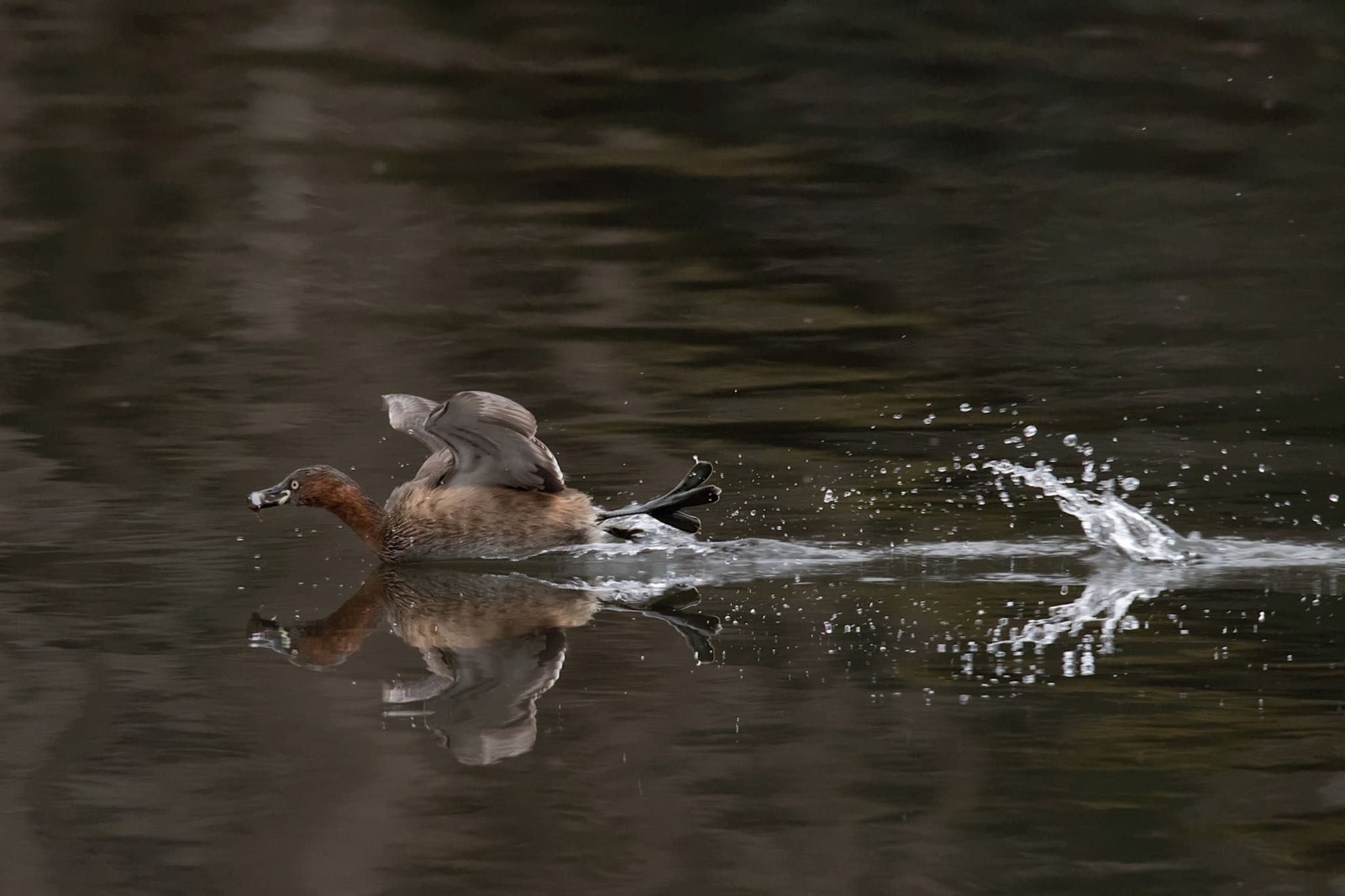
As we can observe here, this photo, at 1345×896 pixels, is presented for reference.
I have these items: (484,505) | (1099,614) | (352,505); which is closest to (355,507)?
(352,505)

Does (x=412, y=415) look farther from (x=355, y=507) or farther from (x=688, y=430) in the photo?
(x=688, y=430)

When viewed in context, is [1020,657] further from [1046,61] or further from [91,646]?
[1046,61]

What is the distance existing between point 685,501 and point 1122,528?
1.75m

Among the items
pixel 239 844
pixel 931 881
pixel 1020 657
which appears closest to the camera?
pixel 931 881

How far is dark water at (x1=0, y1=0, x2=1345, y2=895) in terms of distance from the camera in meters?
5.54

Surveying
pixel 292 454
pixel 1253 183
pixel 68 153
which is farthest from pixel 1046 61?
pixel 292 454

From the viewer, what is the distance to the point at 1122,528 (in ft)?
28.9

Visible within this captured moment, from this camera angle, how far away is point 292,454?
10.5 metres

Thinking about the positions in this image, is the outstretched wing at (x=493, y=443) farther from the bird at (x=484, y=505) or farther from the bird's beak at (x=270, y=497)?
the bird's beak at (x=270, y=497)

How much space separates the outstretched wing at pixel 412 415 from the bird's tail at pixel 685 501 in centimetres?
107

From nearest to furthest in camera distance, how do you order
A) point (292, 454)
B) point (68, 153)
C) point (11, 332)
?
1. point (292, 454)
2. point (11, 332)
3. point (68, 153)

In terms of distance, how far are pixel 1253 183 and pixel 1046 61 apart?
535 centimetres

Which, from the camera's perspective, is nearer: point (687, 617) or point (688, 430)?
point (687, 617)

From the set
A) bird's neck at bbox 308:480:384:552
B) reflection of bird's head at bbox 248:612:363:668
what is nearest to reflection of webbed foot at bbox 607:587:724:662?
reflection of bird's head at bbox 248:612:363:668
